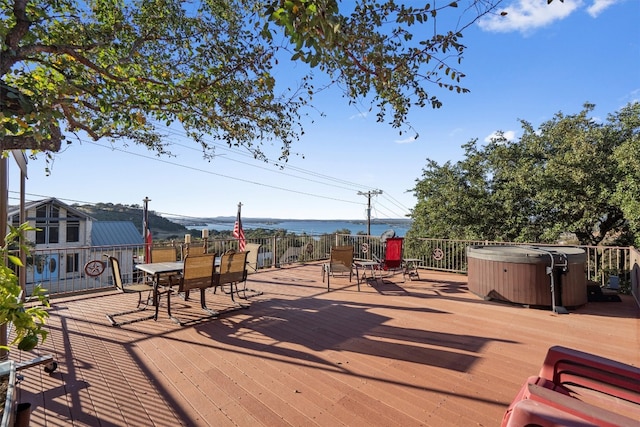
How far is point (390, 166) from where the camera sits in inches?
632

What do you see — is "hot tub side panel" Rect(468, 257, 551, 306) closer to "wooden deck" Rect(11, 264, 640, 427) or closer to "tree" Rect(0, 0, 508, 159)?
"wooden deck" Rect(11, 264, 640, 427)

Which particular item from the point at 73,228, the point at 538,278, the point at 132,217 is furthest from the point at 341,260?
the point at 132,217

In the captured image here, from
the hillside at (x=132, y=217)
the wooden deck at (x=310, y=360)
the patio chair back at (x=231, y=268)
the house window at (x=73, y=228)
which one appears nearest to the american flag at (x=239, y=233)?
the wooden deck at (x=310, y=360)

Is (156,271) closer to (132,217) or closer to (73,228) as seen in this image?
(73,228)

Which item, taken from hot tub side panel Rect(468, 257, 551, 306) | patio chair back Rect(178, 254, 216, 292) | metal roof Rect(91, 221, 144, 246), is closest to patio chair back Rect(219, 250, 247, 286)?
patio chair back Rect(178, 254, 216, 292)

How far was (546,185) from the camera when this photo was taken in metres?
11.5

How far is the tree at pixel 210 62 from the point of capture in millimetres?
2018

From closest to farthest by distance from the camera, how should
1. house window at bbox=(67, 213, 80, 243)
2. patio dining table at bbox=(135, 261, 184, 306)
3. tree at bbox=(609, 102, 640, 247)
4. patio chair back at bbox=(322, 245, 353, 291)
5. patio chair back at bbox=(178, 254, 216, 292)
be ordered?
patio chair back at bbox=(178, 254, 216, 292) → patio dining table at bbox=(135, 261, 184, 306) → patio chair back at bbox=(322, 245, 353, 291) → tree at bbox=(609, 102, 640, 247) → house window at bbox=(67, 213, 80, 243)

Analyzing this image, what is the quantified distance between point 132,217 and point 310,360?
2672 centimetres

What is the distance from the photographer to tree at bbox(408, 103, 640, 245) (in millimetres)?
10711

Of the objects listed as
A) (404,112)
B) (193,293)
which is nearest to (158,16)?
(404,112)

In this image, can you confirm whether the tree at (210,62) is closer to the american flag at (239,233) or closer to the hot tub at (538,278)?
the american flag at (239,233)

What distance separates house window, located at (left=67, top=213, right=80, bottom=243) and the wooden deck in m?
19.3

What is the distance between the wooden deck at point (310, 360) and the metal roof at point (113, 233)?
20709 millimetres
